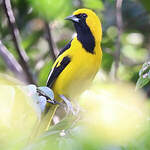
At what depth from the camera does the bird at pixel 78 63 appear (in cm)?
317

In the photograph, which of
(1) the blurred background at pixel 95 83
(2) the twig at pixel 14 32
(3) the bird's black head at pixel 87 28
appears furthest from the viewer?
(3) the bird's black head at pixel 87 28

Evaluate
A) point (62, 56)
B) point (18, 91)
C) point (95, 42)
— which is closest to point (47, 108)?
point (62, 56)

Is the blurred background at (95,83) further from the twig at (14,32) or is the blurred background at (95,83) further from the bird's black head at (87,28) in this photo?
the bird's black head at (87,28)

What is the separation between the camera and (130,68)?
14.9 ft

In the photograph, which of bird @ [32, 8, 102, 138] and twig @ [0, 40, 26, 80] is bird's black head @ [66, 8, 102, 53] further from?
twig @ [0, 40, 26, 80]

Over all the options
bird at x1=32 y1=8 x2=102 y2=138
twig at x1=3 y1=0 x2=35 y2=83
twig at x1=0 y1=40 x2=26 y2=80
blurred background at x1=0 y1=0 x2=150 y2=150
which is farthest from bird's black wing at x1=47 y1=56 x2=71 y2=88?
twig at x1=0 y1=40 x2=26 y2=80

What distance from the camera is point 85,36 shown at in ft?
10.9

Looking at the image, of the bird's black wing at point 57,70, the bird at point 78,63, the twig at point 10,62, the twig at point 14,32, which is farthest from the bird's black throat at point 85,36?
the twig at point 10,62

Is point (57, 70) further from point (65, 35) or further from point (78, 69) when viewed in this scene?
point (65, 35)

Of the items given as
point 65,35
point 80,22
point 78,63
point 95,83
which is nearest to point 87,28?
point 80,22

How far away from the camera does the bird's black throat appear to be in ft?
10.6

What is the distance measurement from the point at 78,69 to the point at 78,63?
55mm

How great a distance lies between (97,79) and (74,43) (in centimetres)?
75

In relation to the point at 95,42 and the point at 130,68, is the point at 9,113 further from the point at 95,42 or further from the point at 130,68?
the point at 130,68
